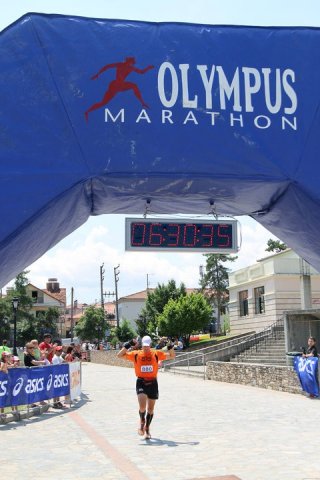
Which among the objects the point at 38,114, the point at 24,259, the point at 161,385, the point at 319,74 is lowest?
the point at 161,385

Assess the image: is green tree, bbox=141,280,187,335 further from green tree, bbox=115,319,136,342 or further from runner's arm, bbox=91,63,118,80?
runner's arm, bbox=91,63,118,80

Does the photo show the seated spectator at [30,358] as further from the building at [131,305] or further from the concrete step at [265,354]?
the building at [131,305]

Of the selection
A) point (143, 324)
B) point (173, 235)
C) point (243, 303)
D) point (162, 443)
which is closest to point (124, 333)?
point (143, 324)

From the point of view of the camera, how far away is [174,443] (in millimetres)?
10875

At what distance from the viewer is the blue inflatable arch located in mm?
→ 6246

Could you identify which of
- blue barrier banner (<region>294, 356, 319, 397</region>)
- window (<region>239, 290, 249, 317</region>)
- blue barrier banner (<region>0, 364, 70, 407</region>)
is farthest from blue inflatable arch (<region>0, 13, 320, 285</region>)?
window (<region>239, 290, 249, 317</region>)

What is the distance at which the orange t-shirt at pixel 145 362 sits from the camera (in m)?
11.5

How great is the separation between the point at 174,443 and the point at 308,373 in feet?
28.2

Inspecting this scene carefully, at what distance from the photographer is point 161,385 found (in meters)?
26.5

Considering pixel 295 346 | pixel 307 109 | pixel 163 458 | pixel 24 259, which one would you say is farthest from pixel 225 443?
pixel 295 346

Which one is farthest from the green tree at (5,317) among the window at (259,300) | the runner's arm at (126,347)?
the runner's arm at (126,347)

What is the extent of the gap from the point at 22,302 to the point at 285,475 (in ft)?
241

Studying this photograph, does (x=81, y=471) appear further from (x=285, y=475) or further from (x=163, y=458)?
(x=285, y=475)

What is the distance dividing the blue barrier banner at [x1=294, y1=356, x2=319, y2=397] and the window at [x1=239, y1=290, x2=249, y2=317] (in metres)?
27.4
